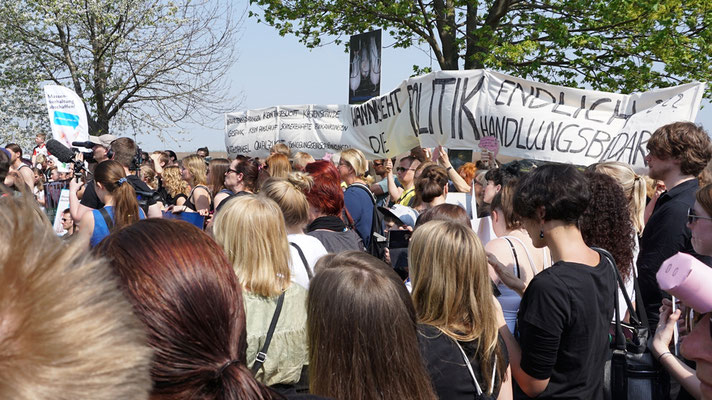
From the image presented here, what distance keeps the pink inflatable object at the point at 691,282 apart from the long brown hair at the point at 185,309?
1659 mm

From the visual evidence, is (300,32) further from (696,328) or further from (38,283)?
(38,283)

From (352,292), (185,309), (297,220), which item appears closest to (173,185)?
(297,220)

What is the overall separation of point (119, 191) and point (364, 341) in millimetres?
3557

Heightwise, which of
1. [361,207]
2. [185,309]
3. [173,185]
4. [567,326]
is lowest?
[173,185]

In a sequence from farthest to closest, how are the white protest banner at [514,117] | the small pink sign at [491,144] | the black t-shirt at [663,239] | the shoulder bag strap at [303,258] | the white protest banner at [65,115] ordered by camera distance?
the white protest banner at [65,115] < the small pink sign at [491,144] < the white protest banner at [514,117] < the black t-shirt at [663,239] < the shoulder bag strap at [303,258]

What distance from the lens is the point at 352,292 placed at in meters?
2.03

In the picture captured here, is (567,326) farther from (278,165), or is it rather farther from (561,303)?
(278,165)

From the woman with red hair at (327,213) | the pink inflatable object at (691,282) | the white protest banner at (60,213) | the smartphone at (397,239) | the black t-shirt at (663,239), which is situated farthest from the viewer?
the white protest banner at (60,213)

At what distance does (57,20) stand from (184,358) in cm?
1970

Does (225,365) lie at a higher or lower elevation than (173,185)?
higher

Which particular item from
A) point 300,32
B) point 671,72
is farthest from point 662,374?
point 300,32

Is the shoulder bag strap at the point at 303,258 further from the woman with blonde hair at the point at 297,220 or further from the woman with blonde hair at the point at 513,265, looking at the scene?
the woman with blonde hair at the point at 513,265

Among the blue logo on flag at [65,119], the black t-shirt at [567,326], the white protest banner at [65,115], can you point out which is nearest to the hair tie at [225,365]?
the black t-shirt at [567,326]

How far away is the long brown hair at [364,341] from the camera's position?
6.51ft
